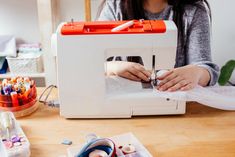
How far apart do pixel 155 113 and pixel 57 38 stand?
1.20 ft

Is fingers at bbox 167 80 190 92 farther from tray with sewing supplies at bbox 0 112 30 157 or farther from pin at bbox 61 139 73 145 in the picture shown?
tray with sewing supplies at bbox 0 112 30 157

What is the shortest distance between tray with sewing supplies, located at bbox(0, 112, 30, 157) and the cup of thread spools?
0.14 feet

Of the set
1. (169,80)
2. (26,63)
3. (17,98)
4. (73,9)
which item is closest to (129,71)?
(169,80)

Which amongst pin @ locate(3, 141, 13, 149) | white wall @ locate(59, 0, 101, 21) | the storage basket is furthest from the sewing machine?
white wall @ locate(59, 0, 101, 21)

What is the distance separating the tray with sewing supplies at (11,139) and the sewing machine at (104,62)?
15 cm

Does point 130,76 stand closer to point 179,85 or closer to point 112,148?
point 179,85

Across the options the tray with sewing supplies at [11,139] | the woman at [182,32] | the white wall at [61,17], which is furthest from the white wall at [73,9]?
the tray with sewing supplies at [11,139]

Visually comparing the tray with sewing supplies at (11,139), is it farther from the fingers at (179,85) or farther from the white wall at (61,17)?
the white wall at (61,17)

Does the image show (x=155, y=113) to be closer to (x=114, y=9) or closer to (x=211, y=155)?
(x=211, y=155)

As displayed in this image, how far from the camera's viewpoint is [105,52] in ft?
3.08

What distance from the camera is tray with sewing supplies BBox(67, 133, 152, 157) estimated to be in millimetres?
739

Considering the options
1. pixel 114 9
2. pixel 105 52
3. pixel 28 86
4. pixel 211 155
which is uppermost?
pixel 114 9

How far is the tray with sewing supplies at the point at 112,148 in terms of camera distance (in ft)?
2.42

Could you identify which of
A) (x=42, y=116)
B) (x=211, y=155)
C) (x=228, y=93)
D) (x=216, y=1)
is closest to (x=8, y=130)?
(x=42, y=116)
